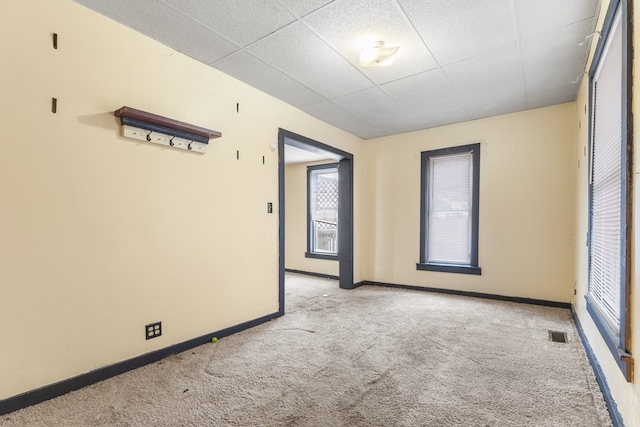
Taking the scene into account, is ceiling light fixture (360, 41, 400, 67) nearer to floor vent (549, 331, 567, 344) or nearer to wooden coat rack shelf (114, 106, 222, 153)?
wooden coat rack shelf (114, 106, 222, 153)

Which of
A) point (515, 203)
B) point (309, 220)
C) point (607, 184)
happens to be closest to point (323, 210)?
point (309, 220)

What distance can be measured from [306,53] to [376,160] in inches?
111

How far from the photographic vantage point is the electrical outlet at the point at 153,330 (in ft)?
7.52

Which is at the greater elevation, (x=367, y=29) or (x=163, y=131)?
(x=367, y=29)

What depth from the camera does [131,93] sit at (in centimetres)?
224

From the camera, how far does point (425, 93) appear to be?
338cm

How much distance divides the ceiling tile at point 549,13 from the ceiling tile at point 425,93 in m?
0.81

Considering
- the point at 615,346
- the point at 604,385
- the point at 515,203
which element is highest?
the point at 515,203

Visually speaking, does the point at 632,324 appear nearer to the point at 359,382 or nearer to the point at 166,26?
the point at 359,382

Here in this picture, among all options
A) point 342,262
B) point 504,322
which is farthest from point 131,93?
point 504,322

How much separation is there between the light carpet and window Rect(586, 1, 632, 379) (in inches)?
20.0

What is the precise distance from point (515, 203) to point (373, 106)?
226cm

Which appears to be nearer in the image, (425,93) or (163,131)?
(163,131)

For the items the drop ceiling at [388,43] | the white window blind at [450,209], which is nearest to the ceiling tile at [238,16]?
the drop ceiling at [388,43]
